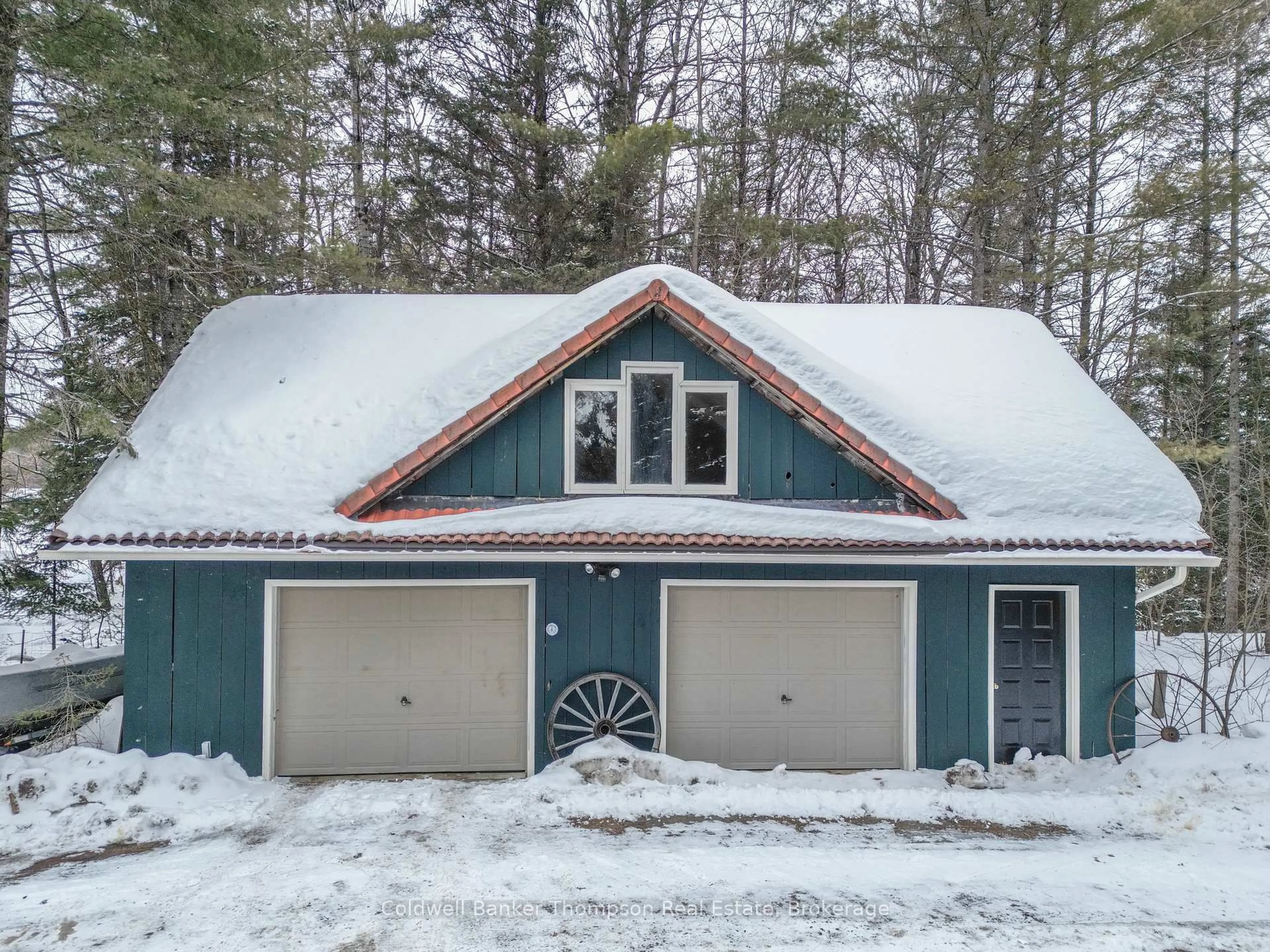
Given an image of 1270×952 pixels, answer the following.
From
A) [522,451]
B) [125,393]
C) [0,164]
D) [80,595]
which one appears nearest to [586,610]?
[522,451]

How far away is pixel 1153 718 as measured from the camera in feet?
21.9

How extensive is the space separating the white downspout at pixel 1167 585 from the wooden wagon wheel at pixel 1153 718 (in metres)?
0.76

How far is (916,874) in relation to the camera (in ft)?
15.1

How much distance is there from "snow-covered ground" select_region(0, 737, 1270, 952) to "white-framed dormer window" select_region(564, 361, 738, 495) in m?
2.61

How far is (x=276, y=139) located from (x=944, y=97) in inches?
467

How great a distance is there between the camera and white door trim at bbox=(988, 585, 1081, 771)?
6613 millimetres

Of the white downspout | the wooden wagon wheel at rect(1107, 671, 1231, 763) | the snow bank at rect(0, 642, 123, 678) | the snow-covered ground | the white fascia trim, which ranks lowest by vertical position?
the snow-covered ground

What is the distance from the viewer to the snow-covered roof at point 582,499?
5871 millimetres

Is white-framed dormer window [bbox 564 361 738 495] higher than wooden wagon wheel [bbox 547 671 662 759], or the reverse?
white-framed dormer window [bbox 564 361 738 495]

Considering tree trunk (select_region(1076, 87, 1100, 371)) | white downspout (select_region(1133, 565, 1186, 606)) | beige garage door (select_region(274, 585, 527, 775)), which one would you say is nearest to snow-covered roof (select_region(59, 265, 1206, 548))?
white downspout (select_region(1133, 565, 1186, 606))

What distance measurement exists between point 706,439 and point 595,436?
114cm

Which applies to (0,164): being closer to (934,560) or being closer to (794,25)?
(934,560)

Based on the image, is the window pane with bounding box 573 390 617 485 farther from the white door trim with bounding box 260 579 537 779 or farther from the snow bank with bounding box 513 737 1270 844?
the snow bank with bounding box 513 737 1270 844

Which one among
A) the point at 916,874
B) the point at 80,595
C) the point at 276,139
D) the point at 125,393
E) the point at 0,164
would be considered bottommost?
the point at 916,874
